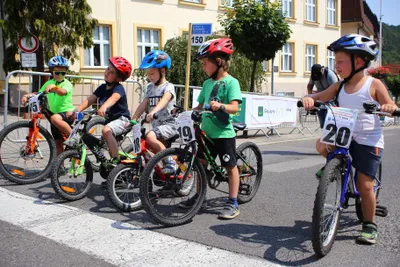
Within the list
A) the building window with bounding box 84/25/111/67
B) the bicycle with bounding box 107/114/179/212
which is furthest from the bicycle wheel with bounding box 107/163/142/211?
the building window with bounding box 84/25/111/67

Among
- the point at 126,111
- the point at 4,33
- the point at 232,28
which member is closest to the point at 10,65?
the point at 4,33

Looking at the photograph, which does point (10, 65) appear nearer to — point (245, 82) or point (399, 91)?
point (245, 82)

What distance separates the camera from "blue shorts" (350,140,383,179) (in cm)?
382

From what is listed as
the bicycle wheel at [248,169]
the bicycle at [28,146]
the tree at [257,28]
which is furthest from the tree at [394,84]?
the bicycle at [28,146]

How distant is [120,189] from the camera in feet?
16.2

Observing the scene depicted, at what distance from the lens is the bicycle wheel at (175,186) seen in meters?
4.19

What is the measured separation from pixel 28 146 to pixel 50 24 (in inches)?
427

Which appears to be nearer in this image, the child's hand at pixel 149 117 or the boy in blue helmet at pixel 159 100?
the child's hand at pixel 149 117

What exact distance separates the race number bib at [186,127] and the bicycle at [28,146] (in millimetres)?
2517

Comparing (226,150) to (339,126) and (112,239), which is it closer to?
(339,126)

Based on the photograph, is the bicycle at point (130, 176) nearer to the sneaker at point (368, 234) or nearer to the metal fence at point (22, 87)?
the sneaker at point (368, 234)

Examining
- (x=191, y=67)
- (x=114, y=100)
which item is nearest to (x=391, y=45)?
(x=191, y=67)

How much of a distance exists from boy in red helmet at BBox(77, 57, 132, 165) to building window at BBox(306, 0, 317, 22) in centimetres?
2672

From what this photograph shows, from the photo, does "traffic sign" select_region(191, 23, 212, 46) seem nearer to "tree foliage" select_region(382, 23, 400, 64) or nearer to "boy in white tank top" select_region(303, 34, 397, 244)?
"boy in white tank top" select_region(303, 34, 397, 244)
